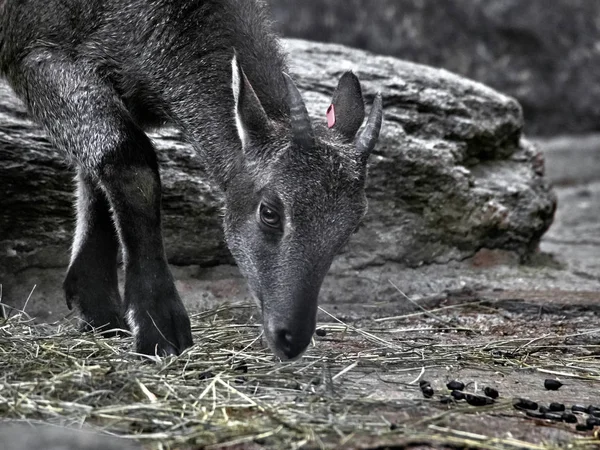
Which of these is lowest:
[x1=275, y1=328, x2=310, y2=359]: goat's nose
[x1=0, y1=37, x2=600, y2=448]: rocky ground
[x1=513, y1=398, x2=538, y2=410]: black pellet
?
[x1=0, y1=37, x2=600, y2=448]: rocky ground

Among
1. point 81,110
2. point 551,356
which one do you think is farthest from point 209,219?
point 551,356

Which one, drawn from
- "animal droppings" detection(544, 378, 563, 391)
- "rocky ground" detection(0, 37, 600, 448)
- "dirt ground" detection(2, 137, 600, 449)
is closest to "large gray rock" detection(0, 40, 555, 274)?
"rocky ground" detection(0, 37, 600, 448)

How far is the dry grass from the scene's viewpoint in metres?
4.35

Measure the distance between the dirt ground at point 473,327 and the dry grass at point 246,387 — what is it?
2cm

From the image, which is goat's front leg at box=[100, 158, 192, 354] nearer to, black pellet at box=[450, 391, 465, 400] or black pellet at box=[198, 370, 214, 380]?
black pellet at box=[198, 370, 214, 380]

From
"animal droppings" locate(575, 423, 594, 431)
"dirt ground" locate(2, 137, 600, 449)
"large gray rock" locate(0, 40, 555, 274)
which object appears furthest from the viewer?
"large gray rock" locate(0, 40, 555, 274)

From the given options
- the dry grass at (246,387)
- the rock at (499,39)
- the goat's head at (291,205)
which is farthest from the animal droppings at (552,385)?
the rock at (499,39)

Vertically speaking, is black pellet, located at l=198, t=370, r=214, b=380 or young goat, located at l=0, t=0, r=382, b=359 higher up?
young goat, located at l=0, t=0, r=382, b=359

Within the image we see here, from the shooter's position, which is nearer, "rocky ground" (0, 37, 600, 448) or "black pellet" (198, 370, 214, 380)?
"rocky ground" (0, 37, 600, 448)

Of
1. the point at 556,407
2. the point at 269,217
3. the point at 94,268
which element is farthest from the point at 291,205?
the point at 94,268

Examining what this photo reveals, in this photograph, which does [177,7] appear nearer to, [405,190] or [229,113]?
[229,113]

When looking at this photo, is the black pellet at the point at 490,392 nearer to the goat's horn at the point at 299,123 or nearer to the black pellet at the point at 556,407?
the black pellet at the point at 556,407

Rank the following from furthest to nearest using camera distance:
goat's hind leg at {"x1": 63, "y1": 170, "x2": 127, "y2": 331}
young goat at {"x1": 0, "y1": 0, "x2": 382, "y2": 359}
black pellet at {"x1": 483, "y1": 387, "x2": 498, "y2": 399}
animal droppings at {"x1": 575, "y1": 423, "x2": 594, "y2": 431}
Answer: goat's hind leg at {"x1": 63, "y1": 170, "x2": 127, "y2": 331}, young goat at {"x1": 0, "y1": 0, "x2": 382, "y2": 359}, black pellet at {"x1": 483, "y1": 387, "x2": 498, "y2": 399}, animal droppings at {"x1": 575, "y1": 423, "x2": 594, "y2": 431}

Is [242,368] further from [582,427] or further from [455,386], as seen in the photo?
[582,427]
